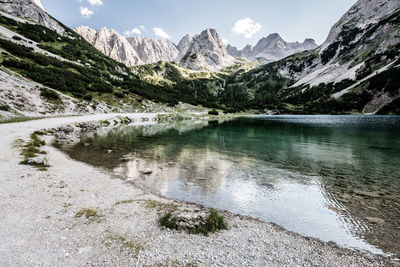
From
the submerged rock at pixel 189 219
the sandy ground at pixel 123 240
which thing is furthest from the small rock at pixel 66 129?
the submerged rock at pixel 189 219

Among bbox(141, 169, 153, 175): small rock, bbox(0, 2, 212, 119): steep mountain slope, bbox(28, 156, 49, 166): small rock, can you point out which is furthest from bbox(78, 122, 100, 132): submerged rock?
bbox(141, 169, 153, 175): small rock

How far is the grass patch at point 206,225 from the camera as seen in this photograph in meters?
9.28

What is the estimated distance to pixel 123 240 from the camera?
838 centimetres

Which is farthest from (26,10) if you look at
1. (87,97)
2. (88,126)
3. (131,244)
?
(131,244)

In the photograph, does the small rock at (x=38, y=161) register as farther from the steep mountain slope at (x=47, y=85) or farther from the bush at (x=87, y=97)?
the bush at (x=87, y=97)

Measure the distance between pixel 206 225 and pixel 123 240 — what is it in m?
3.71

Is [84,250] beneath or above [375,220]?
above

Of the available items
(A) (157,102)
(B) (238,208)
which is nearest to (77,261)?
(B) (238,208)

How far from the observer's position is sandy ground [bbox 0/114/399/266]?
23.7 feet

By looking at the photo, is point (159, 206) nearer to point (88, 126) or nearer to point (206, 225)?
point (206, 225)

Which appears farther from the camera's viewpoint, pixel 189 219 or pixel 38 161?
pixel 38 161

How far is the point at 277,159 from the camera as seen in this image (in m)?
26.4

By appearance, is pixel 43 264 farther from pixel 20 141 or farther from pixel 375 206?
pixel 20 141

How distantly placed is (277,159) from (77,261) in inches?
955
